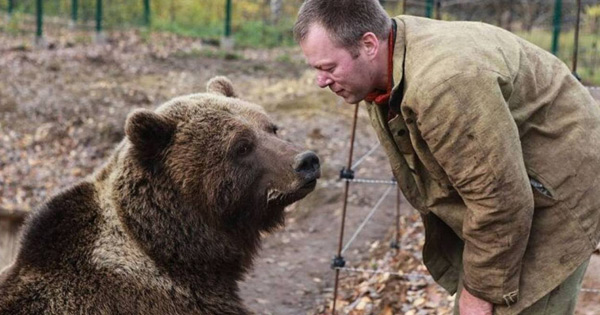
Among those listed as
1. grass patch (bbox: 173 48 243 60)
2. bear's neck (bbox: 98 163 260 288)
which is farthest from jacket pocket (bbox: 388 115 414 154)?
grass patch (bbox: 173 48 243 60)

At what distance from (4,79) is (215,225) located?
40.1 feet

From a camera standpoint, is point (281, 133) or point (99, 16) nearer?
point (281, 133)

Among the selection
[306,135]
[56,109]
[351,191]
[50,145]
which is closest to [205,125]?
[351,191]

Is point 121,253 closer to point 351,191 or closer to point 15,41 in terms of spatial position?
point 351,191

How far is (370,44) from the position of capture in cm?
358

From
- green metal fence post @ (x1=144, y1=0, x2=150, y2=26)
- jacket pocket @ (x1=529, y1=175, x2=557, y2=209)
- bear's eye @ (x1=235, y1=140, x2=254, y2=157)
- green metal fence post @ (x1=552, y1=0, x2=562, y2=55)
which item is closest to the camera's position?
jacket pocket @ (x1=529, y1=175, x2=557, y2=209)

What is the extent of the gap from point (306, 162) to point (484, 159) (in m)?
1.19

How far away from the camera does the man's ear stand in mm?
3549

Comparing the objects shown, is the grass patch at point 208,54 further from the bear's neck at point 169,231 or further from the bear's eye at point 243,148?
the bear's neck at point 169,231

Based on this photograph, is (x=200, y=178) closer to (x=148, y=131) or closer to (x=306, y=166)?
(x=148, y=131)

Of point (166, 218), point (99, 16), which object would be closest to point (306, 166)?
point (166, 218)

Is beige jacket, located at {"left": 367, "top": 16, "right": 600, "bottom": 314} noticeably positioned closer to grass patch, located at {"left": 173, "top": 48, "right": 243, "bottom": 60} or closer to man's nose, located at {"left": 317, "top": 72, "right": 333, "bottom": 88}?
man's nose, located at {"left": 317, "top": 72, "right": 333, "bottom": 88}

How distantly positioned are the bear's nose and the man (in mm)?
446

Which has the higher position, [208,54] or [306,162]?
[306,162]
